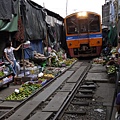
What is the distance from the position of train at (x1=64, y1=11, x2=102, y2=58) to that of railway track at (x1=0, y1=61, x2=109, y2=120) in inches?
373

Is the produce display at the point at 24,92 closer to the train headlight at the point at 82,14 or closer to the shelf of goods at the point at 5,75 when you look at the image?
the shelf of goods at the point at 5,75

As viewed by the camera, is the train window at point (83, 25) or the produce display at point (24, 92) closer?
the produce display at point (24, 92)

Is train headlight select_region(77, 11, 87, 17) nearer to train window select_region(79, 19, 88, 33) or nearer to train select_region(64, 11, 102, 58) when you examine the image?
train select_region(64, 11, 102, 58)

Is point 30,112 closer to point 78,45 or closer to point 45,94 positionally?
point 45,94

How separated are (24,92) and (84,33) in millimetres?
11544

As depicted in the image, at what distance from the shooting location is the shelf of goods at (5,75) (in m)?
9.22

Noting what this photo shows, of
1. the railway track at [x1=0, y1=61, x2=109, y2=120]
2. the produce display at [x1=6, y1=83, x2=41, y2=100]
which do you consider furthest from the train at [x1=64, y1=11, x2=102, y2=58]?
the produce display at [x1=6, y1=83, x2=41, y2=100]

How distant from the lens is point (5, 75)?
954 centimetres

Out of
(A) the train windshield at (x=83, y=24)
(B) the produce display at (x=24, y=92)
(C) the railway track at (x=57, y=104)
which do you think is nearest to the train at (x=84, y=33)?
(A) the train windshield at (x=83, y=24)

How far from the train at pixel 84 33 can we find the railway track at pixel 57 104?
373 inches

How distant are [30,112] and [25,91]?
2147 mm

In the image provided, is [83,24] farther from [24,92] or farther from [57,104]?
[57,104]

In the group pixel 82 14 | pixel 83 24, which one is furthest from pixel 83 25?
pixel 82 14

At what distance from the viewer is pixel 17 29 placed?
11.7 meters
